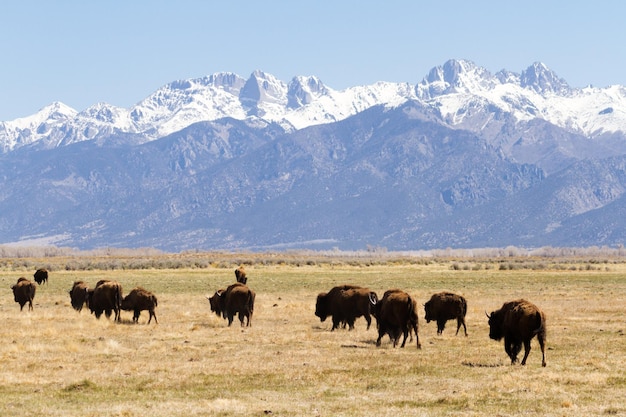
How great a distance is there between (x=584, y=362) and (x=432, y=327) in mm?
11363

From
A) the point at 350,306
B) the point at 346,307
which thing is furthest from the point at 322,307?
the point at 350,306

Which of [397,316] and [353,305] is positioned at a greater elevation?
[353,305]

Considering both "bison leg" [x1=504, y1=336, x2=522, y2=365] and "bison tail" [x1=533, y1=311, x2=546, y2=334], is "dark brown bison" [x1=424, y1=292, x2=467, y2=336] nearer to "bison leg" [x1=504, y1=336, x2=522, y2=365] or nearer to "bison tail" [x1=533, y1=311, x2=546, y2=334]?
"bison leg" [x1=504, y1=336, x2=522, y2=365]

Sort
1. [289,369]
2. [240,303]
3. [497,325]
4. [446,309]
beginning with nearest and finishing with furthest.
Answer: [289,369] < [497,325] < [446,309] < [240,303]

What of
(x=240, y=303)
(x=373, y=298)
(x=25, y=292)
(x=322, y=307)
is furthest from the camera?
(x=25, y=292)

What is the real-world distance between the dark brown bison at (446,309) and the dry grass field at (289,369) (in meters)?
0.68

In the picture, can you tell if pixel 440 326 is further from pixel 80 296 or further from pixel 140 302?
pixel 80 296

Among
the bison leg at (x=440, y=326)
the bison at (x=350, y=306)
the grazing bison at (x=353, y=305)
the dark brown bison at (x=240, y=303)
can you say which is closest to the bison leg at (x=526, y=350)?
the bison leg at (x=440, y=326)

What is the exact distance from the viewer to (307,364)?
2570 cm

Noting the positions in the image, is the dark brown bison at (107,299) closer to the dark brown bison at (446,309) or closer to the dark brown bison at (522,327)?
the dark brown bison at (446,309)

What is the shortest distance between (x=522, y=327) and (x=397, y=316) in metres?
5.43

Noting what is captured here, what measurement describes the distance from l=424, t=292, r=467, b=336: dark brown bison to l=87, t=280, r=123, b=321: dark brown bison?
12360mm

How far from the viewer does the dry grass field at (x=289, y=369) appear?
65.6 feet

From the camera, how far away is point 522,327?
2506 cm
